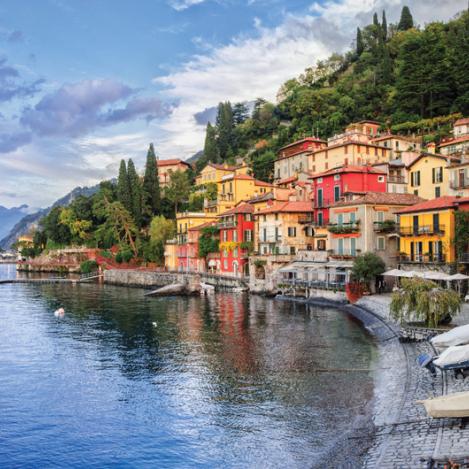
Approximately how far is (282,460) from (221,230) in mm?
59625

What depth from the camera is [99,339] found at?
36.9 metres

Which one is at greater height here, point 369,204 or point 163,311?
point 369,204

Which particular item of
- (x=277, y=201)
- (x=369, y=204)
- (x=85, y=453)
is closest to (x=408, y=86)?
(x=277, y=201)

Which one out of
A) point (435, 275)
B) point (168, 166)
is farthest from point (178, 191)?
point (435, 275)

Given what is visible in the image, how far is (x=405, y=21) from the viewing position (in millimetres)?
137750

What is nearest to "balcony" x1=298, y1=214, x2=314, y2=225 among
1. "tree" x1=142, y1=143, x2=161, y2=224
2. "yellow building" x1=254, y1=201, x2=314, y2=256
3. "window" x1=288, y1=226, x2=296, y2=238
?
"yellow building" x1=254, y1=201, x2=314, y2=256

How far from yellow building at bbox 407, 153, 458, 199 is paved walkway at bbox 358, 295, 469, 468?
3097 cm

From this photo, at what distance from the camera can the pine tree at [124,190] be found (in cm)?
9944

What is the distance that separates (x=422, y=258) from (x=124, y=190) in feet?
219

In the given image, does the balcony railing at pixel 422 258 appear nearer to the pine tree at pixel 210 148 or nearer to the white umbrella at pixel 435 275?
the white umbrella at pixel 435 275

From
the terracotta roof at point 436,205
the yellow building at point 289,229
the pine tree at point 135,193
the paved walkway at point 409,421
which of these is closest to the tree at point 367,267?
the terracotta roof at point 436,205

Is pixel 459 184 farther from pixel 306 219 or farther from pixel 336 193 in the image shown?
pixel 306 219

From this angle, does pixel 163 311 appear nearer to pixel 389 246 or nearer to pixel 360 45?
pixel 389 246

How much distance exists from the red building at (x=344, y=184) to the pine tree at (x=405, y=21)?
9577 centimetres
